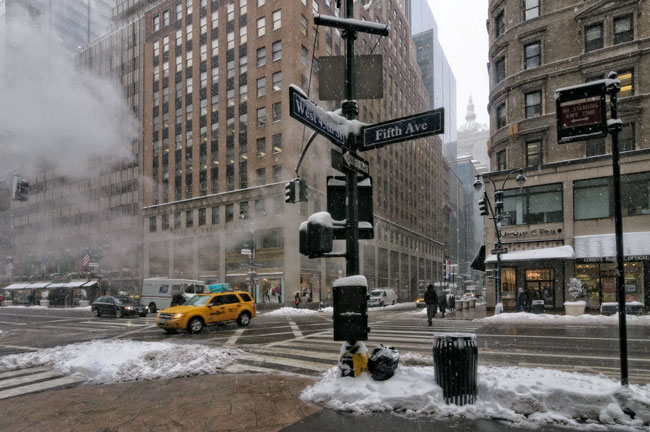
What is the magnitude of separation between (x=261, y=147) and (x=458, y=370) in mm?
37864

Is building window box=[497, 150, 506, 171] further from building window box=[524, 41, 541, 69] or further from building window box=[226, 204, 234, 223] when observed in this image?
building window box=[226, 204, 234, 223]

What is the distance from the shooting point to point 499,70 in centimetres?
3033

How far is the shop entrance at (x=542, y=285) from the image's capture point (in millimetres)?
26094

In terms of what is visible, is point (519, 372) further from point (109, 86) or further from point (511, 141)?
point (109, 86)

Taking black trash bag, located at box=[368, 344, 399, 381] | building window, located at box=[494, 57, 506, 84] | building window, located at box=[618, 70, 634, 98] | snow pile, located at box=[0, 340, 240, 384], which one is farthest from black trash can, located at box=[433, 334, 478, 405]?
building window, located at box=[494, 57, 506, 84]

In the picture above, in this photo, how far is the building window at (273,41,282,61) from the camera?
40281 millimetres

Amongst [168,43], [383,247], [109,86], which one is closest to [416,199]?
[383,247]

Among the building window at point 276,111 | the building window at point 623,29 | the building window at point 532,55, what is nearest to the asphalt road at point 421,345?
the building window at point 623,29

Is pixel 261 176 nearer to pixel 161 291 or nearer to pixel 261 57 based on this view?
pixel 261 57

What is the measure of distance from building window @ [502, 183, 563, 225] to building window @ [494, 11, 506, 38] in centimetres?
1175

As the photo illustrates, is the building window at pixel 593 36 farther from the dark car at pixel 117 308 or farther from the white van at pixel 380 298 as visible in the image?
the dark car at pixel 117 308

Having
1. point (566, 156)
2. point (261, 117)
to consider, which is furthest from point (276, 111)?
point (566, 156)

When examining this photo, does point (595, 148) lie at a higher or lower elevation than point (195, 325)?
higher

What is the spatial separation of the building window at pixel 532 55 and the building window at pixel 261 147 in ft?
76.4
